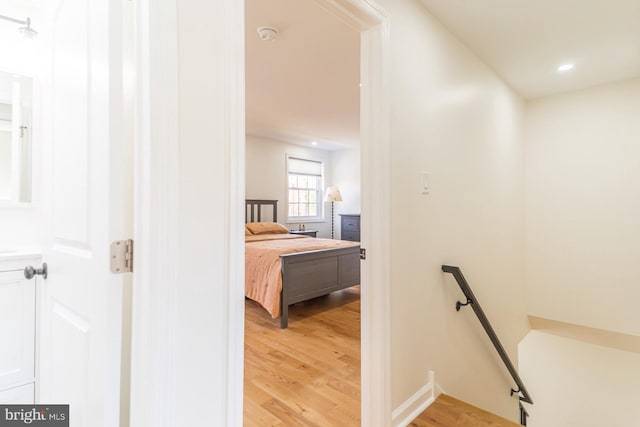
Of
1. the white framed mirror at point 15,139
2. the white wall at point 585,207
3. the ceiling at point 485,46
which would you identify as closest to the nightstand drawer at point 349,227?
the ceiling at point 485,46

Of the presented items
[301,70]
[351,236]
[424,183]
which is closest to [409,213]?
[424,183]

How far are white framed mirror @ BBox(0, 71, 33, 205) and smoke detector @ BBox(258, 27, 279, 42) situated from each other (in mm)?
1486

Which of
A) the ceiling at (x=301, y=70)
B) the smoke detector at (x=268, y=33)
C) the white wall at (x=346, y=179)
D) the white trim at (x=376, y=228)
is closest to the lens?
the white trim at (x=376, y=228)

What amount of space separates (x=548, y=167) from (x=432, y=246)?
296cm

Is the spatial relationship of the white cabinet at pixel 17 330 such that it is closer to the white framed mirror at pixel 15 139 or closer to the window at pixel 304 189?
the white framed mirror at pixel 15 139

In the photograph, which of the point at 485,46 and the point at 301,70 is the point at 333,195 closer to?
the point at 301,70

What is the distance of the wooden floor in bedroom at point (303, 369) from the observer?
1831mm

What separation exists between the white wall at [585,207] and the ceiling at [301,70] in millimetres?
2573

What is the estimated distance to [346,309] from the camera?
3.78 m

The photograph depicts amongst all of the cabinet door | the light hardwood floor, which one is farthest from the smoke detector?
the light hardwood floor

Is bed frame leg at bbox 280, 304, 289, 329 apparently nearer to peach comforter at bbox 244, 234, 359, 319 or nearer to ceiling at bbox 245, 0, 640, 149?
peach comforter at bbox 244, 234, 359, 319

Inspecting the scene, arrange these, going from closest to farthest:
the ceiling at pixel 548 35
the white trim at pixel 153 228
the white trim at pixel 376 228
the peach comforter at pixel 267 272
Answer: the white trim at pixel 153 228
the white trim at pixel 376 228
the ceiling at pixel 548 35
the peach comforter at pixel 267 272

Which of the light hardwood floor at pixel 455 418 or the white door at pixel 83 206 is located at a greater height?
the white door at pixel 83 206

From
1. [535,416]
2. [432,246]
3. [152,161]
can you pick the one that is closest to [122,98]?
[152,161]
